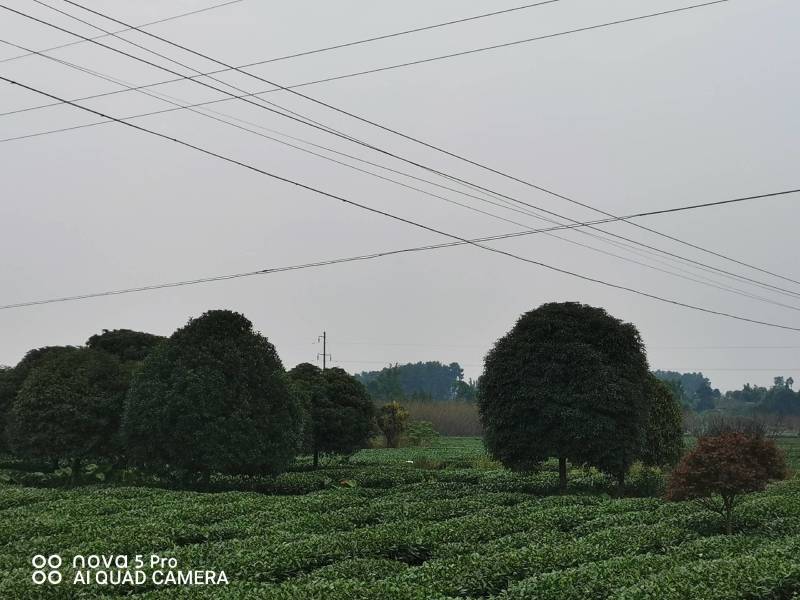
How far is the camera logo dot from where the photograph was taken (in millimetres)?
14148

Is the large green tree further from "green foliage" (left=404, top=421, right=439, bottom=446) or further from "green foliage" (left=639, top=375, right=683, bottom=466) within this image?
"green foliage" (left=404, top=421, right=439, bottom=446)

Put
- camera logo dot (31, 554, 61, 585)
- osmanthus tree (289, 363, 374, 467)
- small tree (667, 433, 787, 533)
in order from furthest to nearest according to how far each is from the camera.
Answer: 1. osmanthus tree (289, 363, 374, 467)
2. small tree (667, 433, 787, 533)
3. camera logo dot (31, 554, 61, 585)

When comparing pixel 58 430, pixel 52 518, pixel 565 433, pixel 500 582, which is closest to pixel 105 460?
pixel 58 430

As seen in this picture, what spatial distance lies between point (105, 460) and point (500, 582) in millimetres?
34836

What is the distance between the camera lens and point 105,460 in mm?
44094

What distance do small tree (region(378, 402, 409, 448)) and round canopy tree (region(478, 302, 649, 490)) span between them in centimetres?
4986

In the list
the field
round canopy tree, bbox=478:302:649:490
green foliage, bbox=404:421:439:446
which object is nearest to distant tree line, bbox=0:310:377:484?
the field

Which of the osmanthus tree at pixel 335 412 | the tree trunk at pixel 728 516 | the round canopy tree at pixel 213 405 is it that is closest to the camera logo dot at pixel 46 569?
the round canopy tree at pixel 213 405

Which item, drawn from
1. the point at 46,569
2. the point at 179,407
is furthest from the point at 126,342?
the point at 46,569

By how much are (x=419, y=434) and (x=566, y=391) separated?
62.8 m

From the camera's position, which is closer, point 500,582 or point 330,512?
point 500,582

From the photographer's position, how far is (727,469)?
20.6 metres

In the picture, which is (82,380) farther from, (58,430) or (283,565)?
(283,565)

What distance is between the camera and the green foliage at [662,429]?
3316 centimetres
